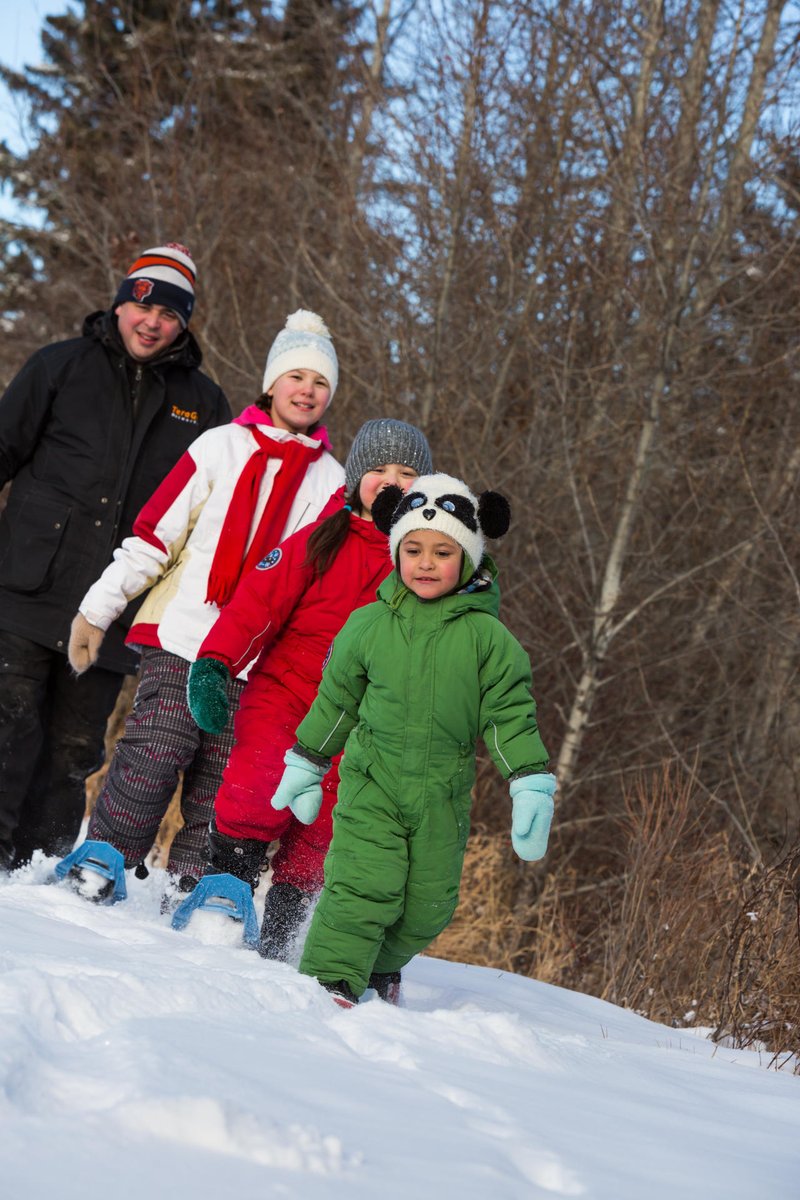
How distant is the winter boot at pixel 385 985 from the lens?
3.20m

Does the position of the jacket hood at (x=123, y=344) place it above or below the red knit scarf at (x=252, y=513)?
above

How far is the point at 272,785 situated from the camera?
3457mm

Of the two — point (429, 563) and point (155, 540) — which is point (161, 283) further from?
point (429, 563)

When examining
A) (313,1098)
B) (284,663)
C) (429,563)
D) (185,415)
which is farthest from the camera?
(185,415)

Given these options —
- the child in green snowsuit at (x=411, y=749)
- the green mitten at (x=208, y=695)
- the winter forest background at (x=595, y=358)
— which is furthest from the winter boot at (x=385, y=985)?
the winter forest background at (x=595, y=358)

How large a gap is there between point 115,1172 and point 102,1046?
0.37 m

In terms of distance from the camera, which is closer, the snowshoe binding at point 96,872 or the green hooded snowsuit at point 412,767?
the green hooded snowsuit at point 412,767

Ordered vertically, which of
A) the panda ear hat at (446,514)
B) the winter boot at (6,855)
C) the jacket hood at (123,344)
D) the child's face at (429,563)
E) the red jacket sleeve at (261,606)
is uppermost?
the jacket hood at (123,344)

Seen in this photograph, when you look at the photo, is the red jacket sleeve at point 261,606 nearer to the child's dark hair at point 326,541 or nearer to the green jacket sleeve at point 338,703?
the child's dark hair at point 326,541

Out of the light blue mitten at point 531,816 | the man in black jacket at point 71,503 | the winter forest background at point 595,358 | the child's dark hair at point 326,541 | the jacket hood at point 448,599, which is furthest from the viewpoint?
the winter forest background at point 595,358

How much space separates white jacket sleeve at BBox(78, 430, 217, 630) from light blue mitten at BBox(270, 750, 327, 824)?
0.94 m

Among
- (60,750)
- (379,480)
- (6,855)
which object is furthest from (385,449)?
(6,855)

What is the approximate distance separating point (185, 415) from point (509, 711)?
201 cm

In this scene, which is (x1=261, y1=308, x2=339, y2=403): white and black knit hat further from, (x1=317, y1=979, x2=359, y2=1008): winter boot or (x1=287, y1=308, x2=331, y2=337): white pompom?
(x1=317, y1=979, x2=359, y2=1008): winter boot
